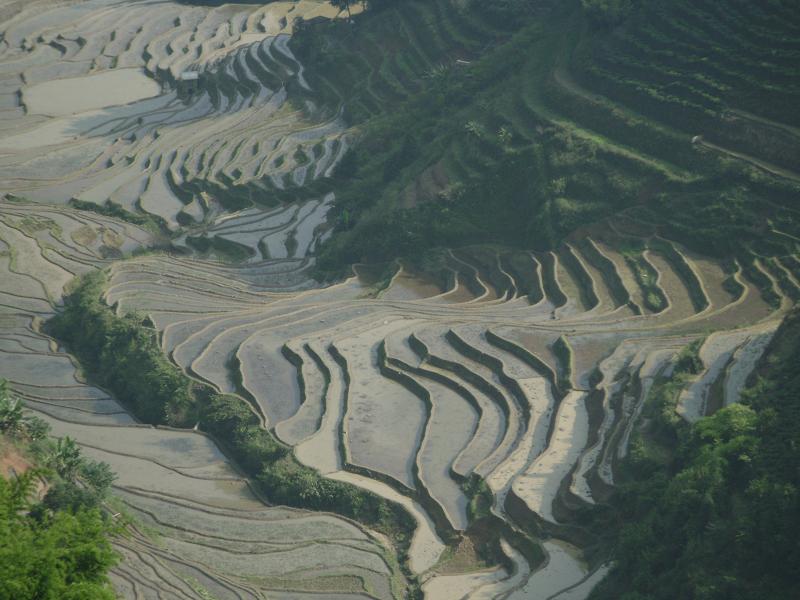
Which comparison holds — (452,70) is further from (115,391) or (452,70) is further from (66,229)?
(115,391)

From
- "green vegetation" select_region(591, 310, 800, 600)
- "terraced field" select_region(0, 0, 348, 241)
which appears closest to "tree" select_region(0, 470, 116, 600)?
"green vegetation" select_region(591, 310, 800, 600)

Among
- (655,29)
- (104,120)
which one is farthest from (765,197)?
(104,120)

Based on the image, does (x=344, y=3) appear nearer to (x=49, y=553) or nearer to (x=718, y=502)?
(x=718, y=502)

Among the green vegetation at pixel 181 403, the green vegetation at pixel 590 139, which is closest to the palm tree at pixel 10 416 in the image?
the green vegetation at pixel 181 403

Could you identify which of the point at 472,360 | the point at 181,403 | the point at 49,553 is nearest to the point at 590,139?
the point at 472,360

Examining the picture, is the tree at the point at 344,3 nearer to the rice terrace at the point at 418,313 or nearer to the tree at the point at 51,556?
the rice terrace at the point at 418,313
